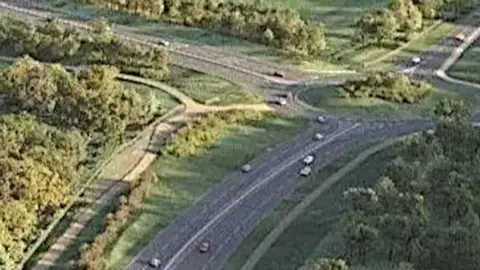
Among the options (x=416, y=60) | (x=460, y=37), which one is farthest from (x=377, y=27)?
(x=460, y=37)

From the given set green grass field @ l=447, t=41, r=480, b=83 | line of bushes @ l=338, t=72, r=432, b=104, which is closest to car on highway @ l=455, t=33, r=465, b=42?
green grass field @ l=447, t=41, r=480, b=83

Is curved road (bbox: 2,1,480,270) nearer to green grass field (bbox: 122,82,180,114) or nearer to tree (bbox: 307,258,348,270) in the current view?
green grass field (bbox: 122,82,180,114)

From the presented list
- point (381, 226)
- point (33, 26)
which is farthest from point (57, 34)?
point (381, 226)

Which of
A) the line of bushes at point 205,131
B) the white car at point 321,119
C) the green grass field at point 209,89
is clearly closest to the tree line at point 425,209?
the white car at point 321,119

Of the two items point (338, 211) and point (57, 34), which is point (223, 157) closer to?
point (338, 211)

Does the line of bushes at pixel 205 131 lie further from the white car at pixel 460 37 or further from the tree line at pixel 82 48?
the white car at pixel 460 37
